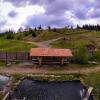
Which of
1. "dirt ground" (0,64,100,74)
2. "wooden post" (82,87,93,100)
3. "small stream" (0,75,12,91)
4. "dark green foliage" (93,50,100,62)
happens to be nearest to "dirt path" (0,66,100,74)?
"dirt ground" (0,64,100,74)

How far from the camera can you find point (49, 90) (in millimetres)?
47312

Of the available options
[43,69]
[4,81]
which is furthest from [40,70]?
[4,81]

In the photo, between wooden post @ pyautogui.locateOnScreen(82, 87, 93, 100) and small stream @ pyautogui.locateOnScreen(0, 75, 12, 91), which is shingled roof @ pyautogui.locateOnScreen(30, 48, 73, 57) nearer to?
small stream @ pyautogui.locateOnScreen(0, 75, 12, 91)

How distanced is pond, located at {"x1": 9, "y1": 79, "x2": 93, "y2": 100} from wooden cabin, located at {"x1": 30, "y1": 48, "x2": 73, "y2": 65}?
31.4ft

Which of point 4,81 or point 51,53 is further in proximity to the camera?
point 51,53

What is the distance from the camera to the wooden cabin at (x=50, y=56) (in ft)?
202

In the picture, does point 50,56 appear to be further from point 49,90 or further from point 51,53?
point 49,90

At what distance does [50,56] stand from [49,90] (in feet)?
50.1

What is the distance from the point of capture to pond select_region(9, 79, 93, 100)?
142ft

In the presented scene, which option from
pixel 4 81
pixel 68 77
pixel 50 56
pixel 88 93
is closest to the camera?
pixel 88 93

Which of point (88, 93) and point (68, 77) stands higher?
point (68, 77)

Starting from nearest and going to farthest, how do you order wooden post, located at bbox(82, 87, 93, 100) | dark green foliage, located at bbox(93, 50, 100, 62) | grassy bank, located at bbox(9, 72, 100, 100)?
wooden post, located at bbox(82, 87, 93, 100) → grassy bank, located at bbox(9, 72, 100, 100) → dark green foliage, located at bbox(93, 50, 100, 62)

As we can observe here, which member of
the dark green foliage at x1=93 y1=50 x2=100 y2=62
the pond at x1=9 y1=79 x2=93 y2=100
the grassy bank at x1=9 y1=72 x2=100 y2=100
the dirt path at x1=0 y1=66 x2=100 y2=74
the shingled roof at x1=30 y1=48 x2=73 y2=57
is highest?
the shingled roof at x1=30 y1=48 x2=73 y2=57

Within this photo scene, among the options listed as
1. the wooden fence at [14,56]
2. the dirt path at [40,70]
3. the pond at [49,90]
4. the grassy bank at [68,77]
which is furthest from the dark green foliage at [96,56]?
the pond at [49,90]
